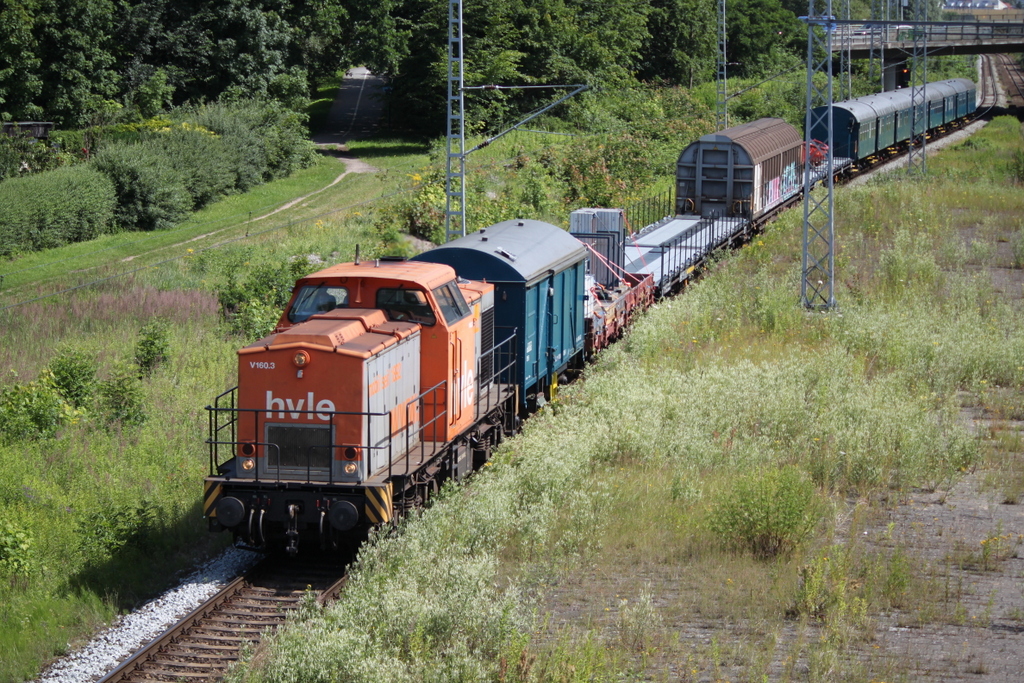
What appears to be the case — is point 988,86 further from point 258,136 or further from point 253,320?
point 253,320

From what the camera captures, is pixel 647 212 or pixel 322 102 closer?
pixel 647 212

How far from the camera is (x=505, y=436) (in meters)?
15.9

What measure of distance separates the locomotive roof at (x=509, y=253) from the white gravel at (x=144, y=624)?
17.4 feet

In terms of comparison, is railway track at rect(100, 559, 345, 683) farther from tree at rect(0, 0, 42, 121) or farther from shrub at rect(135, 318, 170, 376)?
tree at rect(0, 0, 42, 121)

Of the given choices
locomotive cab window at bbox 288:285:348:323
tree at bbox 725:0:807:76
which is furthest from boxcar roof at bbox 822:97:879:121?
locomotive cab window at bbox 288:285:348:323

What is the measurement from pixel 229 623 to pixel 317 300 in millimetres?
3990

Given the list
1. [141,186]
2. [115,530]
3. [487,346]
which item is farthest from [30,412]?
[141,186]

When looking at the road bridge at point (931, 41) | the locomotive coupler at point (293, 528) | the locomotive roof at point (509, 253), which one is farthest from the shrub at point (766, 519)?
the road bridge at point (931, 41)

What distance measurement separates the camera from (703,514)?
13.1 meters

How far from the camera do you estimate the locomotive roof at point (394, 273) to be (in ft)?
42.3

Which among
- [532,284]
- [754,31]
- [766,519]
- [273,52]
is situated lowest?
[766,519]

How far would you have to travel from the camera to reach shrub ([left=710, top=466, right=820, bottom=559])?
39.7 feet

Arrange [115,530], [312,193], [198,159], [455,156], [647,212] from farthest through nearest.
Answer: [312,193] < [198,159] < [647,212] < [455,156] < [115,530]

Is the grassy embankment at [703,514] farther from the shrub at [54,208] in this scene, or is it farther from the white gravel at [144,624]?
the shrub at [54,208]
